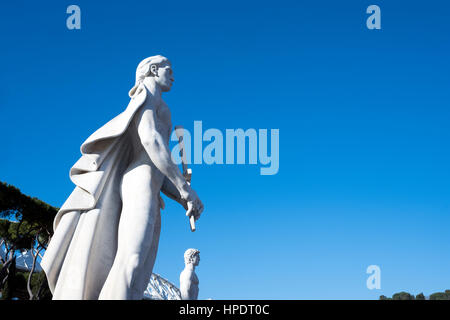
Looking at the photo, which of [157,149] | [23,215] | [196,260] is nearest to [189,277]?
[196,260]

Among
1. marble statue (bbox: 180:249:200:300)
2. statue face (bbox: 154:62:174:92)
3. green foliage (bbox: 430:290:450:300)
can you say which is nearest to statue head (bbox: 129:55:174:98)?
statue face (bbox: 154:62:174:92)

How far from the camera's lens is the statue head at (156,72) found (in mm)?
6043

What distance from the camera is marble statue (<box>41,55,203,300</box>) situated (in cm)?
482

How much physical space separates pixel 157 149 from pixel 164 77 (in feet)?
4.00

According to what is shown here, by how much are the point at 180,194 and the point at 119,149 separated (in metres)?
0.94

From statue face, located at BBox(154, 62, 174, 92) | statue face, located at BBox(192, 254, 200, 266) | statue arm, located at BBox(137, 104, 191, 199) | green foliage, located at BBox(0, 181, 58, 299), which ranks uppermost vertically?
green foliage, located at BBox(0, 181, 58, 299)

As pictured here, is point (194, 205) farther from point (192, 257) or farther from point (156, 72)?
point (192, 257)

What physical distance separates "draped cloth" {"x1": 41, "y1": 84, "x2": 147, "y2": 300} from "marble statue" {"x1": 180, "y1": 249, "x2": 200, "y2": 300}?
7100 mm

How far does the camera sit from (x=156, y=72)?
608cm

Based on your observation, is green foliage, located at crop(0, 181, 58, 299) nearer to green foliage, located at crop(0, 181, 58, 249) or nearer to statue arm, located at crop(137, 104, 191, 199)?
green foliage, located at crop(0, 181, 58, 249)

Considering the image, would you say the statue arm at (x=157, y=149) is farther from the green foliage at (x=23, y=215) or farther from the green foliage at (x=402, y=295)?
the green foliage at (x=402, y=295)

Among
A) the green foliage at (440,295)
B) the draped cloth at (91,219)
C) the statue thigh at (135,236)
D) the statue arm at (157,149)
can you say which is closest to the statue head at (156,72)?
the draped cloth at (91,219)
